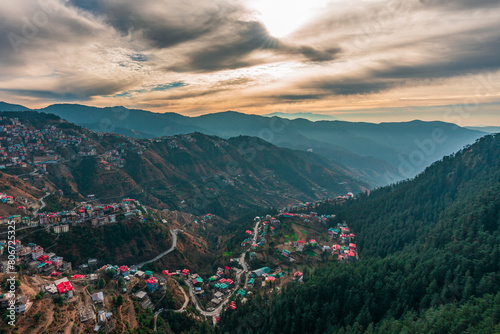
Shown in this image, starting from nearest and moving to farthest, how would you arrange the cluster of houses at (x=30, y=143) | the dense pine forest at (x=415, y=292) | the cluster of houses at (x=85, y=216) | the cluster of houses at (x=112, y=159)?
the dense pine forest at (x=415, y=292) → the cluster of houses at (x=85, y=216) → the cluster of houses at (x=30, y=143) → the cluster of houses at (x=112, y=159)

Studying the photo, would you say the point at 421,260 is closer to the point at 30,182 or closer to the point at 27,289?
the point at 27,289

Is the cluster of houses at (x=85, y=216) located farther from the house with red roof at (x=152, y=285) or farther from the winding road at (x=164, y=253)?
the house with red roof at (x=152, y=285)

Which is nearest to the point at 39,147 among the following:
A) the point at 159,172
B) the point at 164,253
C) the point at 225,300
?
the point at 159,172

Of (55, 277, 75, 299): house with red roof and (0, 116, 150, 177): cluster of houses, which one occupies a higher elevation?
(0, 116, 150, 177): cluster of houses

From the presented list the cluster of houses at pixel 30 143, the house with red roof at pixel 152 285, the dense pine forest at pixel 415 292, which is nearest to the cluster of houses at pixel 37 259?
the house with red roof at pixel 152 285

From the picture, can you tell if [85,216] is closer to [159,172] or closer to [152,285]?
[152,285]

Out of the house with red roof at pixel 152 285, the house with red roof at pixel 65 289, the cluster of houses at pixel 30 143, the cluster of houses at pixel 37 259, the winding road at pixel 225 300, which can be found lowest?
the winding road at pixel 225 300

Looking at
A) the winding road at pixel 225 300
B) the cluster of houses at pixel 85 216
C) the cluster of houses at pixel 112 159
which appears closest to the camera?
the winding road at pixel 225 300

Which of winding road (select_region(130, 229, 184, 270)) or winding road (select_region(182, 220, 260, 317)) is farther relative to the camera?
winding road (select_region(130, 229, 184, 270))

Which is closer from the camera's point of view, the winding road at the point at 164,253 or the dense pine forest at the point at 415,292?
the dense pine forest at the point at 415,292

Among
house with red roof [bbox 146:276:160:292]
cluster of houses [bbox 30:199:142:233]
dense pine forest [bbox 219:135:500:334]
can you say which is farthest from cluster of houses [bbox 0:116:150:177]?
dense pine forest [bbox 219:135:500:334]

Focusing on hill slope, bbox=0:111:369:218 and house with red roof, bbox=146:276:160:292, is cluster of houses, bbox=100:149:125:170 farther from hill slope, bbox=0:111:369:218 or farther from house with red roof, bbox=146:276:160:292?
house with red roof, bbox=146:276:160:292
